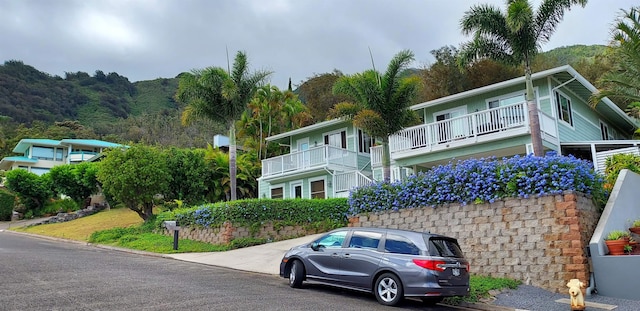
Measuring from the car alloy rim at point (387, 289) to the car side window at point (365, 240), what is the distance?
0.76m

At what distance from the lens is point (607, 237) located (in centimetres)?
1062

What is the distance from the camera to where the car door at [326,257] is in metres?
9.83

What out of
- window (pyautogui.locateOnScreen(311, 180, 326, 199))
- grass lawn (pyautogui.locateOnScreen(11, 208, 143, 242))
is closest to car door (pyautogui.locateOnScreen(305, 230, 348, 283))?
window (pyautogui.locateOnScreen(311, 180, 326, 199))

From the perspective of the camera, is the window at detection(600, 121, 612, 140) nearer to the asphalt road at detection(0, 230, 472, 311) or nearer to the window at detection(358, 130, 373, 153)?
the window at detection(358, 130, 373, 153)

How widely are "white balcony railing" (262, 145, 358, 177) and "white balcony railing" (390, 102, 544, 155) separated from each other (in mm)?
4765

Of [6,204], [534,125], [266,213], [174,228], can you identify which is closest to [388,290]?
[534,125]

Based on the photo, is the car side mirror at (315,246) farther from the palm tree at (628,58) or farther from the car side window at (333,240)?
the palm tree at (628,58)

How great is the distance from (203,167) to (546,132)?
18.4 meters

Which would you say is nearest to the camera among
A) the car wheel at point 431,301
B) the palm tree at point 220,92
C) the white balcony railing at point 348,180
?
the car wheel at point 431,301

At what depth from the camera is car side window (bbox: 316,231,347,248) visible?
10.1m

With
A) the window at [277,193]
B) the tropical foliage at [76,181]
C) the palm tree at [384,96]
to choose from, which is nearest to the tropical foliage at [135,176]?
the window at [277,193]

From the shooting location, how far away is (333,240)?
10.3 m

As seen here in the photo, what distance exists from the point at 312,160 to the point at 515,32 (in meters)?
12.7

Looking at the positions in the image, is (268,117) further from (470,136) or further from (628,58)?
(628,58)
